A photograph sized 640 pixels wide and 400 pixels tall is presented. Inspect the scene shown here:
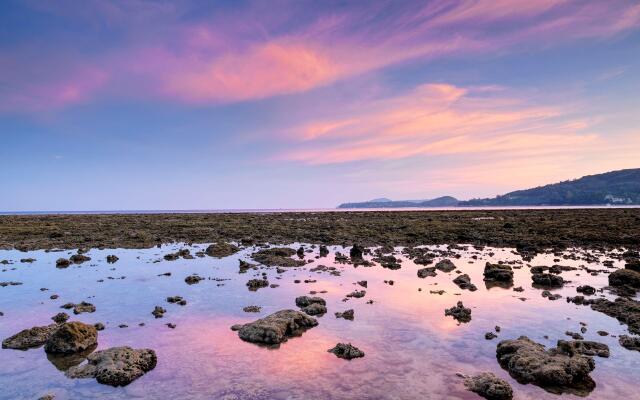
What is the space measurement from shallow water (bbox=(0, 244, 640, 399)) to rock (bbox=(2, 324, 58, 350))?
0.46m

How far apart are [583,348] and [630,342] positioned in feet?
5.95

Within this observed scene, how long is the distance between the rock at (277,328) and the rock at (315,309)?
991 millimetres

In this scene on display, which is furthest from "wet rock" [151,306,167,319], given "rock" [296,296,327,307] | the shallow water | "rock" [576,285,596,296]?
"rock" [576,285,596,296]

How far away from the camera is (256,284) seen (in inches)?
803

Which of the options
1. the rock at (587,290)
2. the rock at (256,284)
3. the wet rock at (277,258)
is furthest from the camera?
the wet rock at (277,258)

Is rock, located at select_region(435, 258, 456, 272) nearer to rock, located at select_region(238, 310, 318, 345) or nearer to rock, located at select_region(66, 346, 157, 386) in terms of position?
rock, located at select_region(238, 310, 318, 345)

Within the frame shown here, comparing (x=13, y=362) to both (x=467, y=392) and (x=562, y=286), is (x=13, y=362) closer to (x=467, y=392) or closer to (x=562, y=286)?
(x=467, y=392)

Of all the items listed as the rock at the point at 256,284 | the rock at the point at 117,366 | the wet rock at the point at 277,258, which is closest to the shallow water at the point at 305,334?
the rock at the point at 117,366

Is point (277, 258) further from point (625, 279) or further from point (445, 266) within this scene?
point (625, 279)

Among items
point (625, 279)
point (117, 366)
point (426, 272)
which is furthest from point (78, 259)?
point (625, 279)

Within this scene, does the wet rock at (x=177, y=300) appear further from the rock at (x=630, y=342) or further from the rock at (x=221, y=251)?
the rock at (x=630, y=342)

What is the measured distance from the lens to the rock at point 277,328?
494 inches

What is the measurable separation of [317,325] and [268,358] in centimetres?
316

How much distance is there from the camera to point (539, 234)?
132 ft
